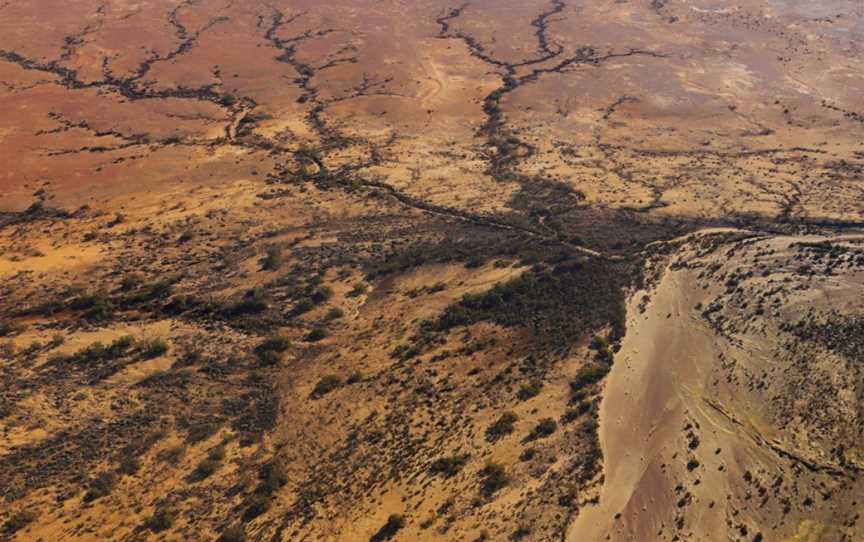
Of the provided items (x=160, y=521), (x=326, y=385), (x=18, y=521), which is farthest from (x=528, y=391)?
(x=18, y=521)

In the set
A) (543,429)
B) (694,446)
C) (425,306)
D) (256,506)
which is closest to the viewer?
(256,506)

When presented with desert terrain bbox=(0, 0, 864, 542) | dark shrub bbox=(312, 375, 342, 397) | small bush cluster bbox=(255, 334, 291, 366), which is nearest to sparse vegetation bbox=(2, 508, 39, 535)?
desert terrain bbox=(0, 0, 864, 542)

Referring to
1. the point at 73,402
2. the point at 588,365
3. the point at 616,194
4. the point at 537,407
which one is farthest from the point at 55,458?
the point at 616,194

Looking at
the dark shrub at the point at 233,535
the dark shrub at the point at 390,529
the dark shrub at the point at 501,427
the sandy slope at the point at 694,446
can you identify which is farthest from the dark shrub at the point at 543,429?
the dark shrub at the point at 233,535

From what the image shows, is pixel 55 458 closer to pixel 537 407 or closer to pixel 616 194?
pixel 537 407

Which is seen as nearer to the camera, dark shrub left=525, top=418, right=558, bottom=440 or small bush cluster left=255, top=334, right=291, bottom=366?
dark shrub left=525, top=418, right=558, bottom=440

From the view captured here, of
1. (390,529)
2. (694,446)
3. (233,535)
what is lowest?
(390,529)

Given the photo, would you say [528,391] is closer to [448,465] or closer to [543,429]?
[543,429]

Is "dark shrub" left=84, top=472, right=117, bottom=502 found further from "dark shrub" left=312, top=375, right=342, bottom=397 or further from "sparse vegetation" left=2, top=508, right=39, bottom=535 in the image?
"dark shrub" left=312, top=375, right=342, bottom=397
